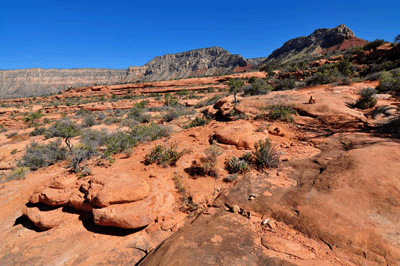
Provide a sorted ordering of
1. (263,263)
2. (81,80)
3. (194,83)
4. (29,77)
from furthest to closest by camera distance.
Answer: (81,80), (29,77), (194,83), (263,263)

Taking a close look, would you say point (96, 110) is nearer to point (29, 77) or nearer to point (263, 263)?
point (263, 263)

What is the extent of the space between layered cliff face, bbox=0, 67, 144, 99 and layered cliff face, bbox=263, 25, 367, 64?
7311 cm

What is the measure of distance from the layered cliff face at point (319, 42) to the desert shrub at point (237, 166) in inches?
2557

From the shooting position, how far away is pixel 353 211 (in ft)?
8.19

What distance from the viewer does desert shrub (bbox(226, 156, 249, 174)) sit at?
4137mm

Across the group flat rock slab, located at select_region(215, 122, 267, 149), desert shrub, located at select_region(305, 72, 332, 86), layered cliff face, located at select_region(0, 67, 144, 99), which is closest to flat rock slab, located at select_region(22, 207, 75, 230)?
flat rock slab, located at select_region(215, 122, 267, 149)

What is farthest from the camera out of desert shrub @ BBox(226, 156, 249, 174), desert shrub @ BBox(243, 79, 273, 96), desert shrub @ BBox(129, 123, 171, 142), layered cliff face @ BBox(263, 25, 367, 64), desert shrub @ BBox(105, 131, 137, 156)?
layered cliff face @ BBox(263, 25, 367, 64)

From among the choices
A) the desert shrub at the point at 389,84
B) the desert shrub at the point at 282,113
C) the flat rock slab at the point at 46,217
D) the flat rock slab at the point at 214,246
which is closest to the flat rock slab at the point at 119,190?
the flat rock slab at the point at 46,217

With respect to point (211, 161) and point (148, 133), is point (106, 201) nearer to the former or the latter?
point (211, 161)

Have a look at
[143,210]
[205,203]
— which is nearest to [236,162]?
[205,203]

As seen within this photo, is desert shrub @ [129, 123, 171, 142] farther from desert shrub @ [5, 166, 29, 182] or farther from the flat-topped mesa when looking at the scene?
the flat-topped mesa

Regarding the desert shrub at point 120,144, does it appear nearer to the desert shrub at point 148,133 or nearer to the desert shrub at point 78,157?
the desert shrub at point 148,133

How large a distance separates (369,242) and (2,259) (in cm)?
523

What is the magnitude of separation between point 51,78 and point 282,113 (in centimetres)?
11076
